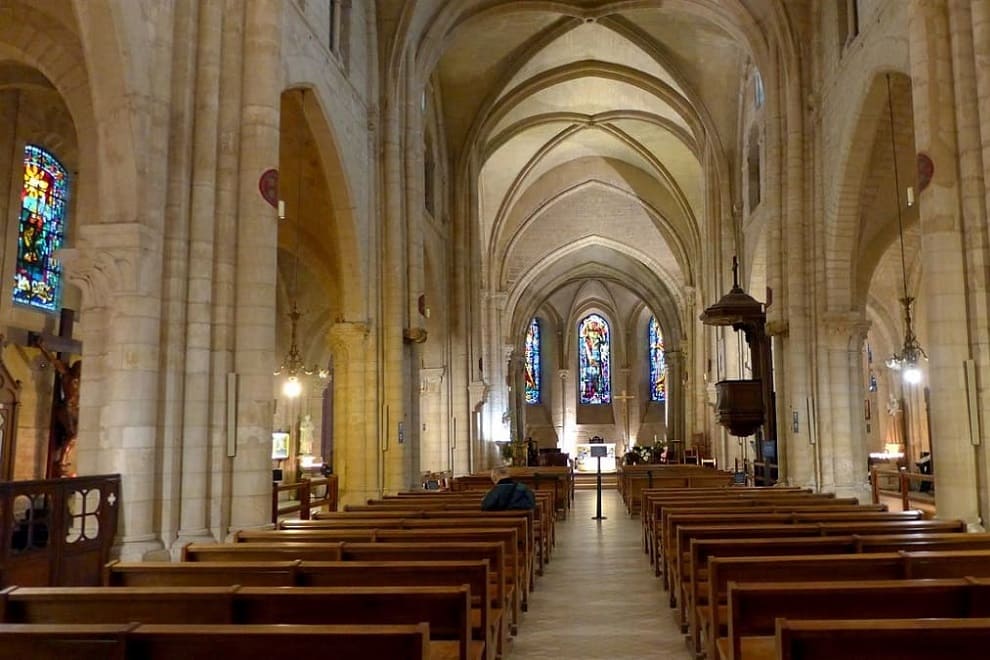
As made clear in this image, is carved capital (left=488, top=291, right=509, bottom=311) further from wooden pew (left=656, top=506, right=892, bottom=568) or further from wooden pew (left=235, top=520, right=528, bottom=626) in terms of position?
wooden pew (left=235, top=520, right=528, bottom=626)

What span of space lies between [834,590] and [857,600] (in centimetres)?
20

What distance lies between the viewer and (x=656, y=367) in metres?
49.4

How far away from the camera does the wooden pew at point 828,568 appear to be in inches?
194

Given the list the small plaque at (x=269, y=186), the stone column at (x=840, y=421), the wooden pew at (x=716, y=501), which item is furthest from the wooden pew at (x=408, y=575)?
the stone column at (x=840, y=421)

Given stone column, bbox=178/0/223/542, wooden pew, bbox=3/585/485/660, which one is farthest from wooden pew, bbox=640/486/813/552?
wooden pew, bbox=3/585/485/660

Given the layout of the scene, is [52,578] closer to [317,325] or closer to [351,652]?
[351,652]

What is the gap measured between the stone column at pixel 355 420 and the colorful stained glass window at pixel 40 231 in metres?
5.14

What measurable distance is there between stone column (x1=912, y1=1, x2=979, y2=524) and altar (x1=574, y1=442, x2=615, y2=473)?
33.2 meters

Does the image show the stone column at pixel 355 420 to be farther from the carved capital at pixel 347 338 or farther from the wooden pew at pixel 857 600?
the wooden pew at pixel 857 600

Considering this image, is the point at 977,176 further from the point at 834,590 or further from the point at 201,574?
the point at 201,574

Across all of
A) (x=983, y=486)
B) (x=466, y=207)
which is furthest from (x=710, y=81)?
(x=983, y=486)

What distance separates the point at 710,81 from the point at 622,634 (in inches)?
775

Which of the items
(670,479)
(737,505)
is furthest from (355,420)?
(737,505)

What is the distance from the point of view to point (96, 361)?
8.71m
